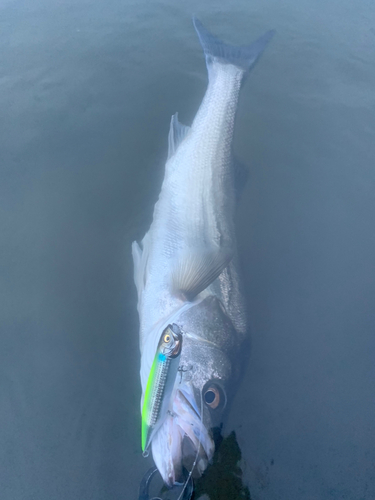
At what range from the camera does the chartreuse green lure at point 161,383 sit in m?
1.89

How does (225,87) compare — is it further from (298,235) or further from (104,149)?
(298,235)

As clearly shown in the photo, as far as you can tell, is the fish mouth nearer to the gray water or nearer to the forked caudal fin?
the gray water

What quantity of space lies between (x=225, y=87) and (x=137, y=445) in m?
4.05

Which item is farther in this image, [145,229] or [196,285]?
[145,229]

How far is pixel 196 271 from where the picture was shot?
268cm

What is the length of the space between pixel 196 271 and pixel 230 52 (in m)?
3.88

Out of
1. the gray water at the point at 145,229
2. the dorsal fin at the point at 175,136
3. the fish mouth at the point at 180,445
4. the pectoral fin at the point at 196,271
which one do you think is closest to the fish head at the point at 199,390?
the fish mouth at the point at 180,445

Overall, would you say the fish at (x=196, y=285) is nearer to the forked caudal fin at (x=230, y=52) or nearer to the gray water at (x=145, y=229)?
the gray water at (x=145, y=229)

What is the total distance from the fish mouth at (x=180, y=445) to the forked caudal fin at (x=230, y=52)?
4.48 metres

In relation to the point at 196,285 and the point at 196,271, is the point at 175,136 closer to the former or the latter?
the point at 196,271

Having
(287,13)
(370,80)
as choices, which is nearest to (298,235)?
(370,80)

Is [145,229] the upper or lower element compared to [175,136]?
lower

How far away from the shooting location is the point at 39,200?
3.71 metres

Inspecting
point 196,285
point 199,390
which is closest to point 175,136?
point 196,285
